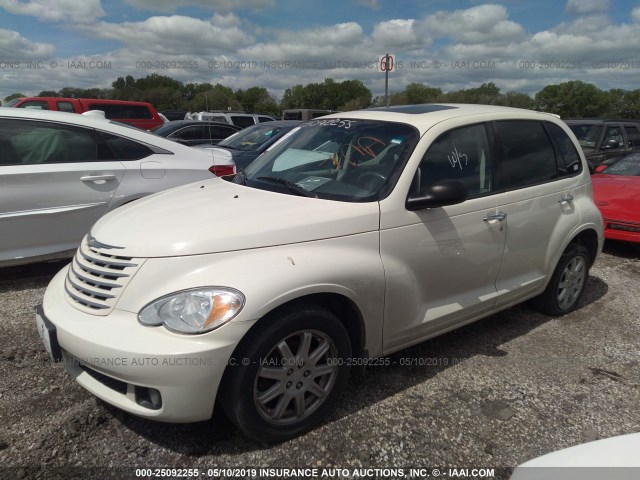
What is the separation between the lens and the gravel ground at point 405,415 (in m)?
2.38

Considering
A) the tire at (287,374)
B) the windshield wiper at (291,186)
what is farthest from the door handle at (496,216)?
the tire at (287,374)

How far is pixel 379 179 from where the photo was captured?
288 cm

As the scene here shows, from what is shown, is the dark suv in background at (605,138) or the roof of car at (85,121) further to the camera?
the dark suv in background at (605,138)

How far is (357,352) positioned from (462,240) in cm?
99

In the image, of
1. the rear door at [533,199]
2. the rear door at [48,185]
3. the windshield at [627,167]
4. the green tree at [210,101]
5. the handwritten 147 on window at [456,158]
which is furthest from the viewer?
the windshield at [627,167]

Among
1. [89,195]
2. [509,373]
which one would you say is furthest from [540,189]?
[89,195]

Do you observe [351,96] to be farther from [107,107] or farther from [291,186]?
[291,186]

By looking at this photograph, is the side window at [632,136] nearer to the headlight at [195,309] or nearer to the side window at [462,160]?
the side window at [462,160]

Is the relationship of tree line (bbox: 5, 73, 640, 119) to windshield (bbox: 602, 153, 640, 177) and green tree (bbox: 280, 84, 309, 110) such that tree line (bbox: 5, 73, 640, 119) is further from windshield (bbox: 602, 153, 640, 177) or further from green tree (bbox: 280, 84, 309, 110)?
windshield (bbox: 602, 153, 640, 177)

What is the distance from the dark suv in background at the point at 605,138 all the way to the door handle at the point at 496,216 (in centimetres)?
743

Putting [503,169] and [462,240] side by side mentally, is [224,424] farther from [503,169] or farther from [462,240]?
[503,169]

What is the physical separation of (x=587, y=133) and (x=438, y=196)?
910 cm

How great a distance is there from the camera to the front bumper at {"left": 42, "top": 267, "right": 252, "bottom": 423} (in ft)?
Result: 6.89

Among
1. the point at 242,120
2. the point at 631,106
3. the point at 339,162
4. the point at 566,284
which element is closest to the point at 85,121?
the point at 339,162
